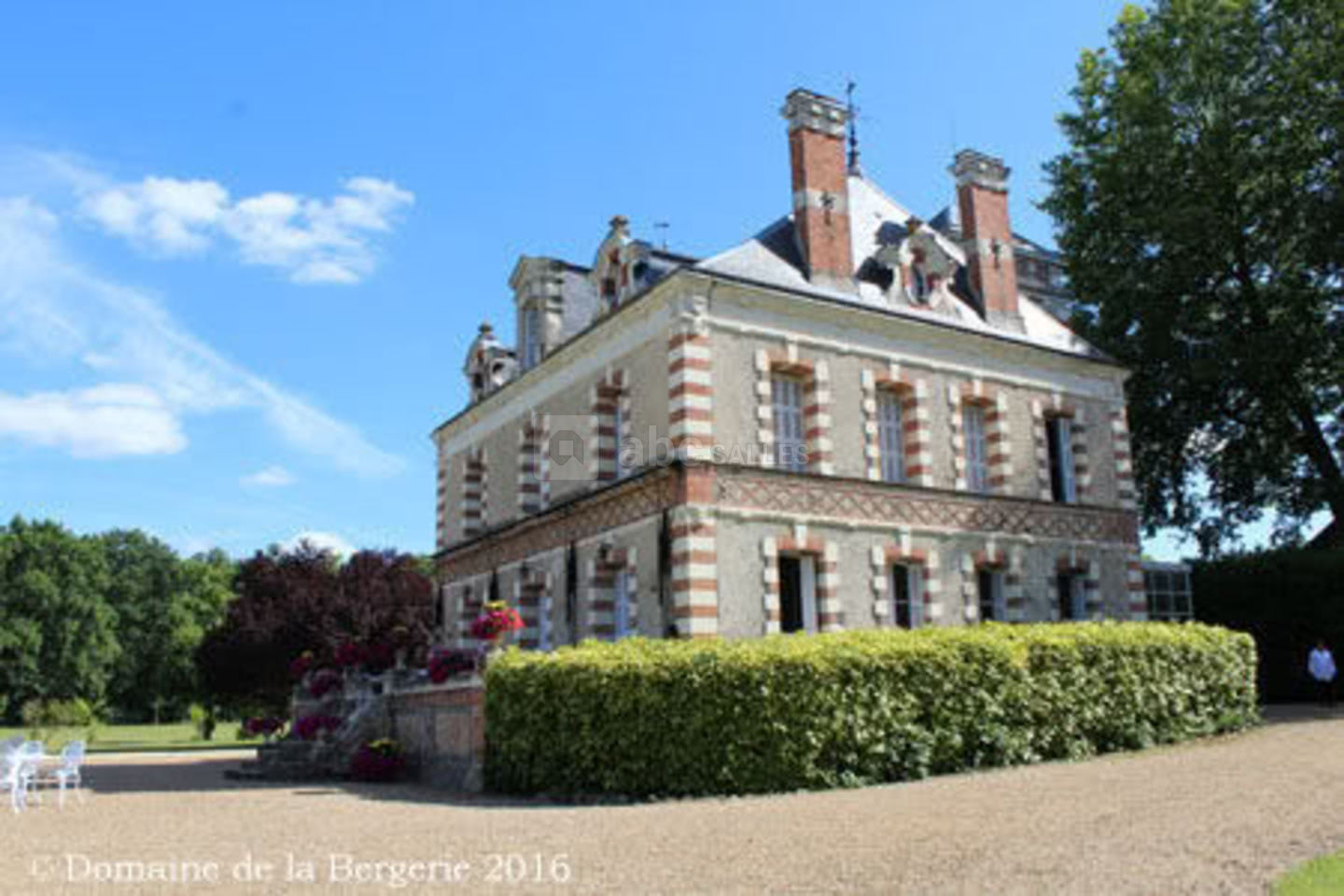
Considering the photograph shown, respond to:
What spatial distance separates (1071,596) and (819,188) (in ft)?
29.0

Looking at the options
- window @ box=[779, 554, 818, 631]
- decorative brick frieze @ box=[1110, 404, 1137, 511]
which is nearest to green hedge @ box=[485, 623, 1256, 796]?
window @ box=[779, 554, 818, 631]

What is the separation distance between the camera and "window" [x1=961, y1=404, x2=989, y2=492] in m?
19.4

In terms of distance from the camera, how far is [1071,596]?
65.6 feet

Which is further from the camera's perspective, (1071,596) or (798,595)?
(1071,596)

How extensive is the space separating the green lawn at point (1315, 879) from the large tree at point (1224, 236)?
1945cm

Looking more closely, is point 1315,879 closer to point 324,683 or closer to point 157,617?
point 324,683

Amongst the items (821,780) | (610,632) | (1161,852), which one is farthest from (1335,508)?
(1161,852)

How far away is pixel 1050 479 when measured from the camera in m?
20.3

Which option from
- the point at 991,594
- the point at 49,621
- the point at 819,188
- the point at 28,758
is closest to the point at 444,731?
the point at 28,758

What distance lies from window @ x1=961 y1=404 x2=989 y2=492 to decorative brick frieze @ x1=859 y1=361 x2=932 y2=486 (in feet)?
3.91

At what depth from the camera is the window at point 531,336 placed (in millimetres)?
21516

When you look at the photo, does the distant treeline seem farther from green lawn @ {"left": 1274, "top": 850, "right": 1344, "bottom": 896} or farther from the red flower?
green lawn @ {"left": 1274, "top": 850, "right": 1344, "bottom": 896}

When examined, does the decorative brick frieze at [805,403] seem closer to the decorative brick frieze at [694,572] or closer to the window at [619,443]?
the decorative brick frieze at [694,572]

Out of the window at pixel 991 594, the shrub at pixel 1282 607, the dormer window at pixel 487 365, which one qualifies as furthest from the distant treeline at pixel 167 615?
the shrub at pixel 1282 607
